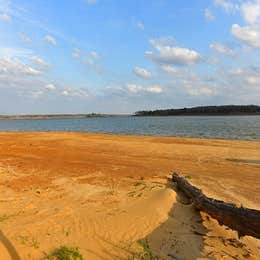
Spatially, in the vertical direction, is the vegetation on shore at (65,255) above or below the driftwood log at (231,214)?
below

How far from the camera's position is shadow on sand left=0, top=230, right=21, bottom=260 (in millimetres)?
5032

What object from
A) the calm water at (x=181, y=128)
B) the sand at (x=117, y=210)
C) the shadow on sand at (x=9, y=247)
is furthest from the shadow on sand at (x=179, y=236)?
the calm water at (x=181, y=128)

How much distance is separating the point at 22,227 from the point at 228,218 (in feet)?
12.4

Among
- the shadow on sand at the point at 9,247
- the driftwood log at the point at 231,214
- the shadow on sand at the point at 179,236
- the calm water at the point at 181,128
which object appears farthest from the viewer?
the calm water at the point at 181,128

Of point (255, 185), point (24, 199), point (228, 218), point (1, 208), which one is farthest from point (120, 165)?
point (228, 218)

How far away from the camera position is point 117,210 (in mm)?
7578

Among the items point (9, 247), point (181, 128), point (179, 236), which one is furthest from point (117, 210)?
point (181, 128)

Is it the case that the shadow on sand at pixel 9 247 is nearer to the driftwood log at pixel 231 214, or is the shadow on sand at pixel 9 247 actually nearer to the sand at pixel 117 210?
the sand at pixel 117 210

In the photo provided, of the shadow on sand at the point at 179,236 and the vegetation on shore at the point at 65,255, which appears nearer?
the vegetation on shore at the point at 65,255

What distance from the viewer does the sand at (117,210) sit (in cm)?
572

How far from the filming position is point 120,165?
15.0m

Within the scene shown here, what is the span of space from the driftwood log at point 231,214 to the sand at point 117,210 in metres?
0.28

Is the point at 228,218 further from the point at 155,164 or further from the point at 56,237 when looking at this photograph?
the point at 155,164

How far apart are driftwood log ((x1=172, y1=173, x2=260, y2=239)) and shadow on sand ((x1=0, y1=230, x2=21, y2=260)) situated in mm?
3650
